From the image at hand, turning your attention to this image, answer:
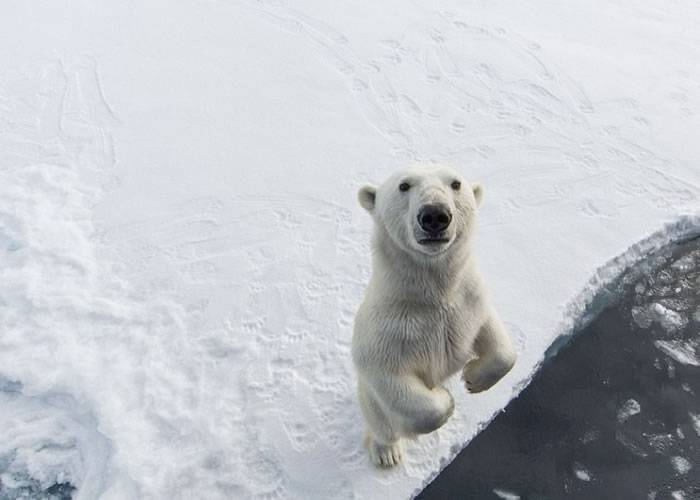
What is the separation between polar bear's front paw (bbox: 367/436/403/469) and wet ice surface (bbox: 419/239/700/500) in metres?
0.20

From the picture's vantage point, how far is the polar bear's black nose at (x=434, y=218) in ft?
6.27

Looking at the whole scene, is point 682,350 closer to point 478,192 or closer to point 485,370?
point 485,370

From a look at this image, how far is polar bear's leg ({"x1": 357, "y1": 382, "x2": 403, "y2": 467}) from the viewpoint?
2.54 meters

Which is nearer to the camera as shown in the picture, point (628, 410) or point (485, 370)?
point (485, 370)

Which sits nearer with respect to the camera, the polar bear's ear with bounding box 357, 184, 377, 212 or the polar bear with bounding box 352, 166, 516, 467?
the polar bear with bounding box 352, 166, 516, 467

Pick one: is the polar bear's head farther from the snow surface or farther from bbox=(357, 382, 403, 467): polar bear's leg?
the snow surface

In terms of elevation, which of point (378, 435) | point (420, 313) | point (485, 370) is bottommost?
point (378, 435)

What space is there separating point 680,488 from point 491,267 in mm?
1452

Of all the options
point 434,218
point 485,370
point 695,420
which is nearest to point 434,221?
point 434,218

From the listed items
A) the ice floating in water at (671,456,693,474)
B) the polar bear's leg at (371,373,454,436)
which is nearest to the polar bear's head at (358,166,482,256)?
the polar bear's leg at (371,373,454,436)

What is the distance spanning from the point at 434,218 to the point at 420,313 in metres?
0.50

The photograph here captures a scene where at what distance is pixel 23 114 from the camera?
189 inches

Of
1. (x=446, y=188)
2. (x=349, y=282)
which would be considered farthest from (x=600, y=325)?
(x=446, y=188)

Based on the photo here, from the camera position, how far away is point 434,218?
1.91 m
